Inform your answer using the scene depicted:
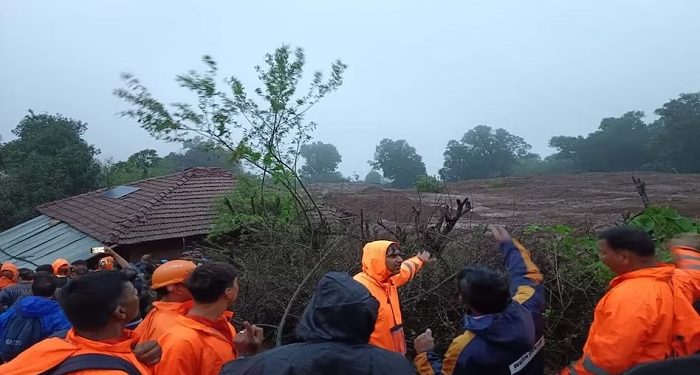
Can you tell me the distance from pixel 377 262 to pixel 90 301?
2092 mm

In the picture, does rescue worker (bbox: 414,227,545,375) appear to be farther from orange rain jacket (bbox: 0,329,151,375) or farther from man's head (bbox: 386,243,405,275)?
orange rain jacket (bbox: 0,329,151,375)

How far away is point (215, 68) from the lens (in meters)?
7.41

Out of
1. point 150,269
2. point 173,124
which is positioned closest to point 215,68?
point 173,124

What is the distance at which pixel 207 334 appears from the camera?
8.32 feet

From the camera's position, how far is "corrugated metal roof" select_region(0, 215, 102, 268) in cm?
1270

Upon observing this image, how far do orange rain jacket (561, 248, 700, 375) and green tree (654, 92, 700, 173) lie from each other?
136 feet

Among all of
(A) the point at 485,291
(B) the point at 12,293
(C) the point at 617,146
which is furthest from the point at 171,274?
(C) the point at 617,146

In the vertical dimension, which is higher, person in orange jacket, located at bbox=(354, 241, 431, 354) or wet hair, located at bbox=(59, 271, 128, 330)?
wet hair, located at bbox=(59, 271, 128, 330)

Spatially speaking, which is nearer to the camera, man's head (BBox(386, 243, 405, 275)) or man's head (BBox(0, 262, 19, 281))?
man's head (BBox(386, 243, 405, 275))

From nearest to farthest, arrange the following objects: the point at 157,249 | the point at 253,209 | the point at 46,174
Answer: the point at 253,209 → the point at 157,249 → the point at 46,174

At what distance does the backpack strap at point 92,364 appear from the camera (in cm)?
174

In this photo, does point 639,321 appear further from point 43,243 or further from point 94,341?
point 43,243

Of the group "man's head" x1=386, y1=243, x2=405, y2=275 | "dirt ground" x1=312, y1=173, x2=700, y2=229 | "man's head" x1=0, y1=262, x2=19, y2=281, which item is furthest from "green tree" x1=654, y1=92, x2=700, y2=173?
"man's head" x1=0, y1=262, x2=19, y2=281

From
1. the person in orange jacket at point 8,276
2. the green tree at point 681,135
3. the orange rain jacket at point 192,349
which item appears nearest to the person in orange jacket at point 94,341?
the orange rain jacket at point 192,349
